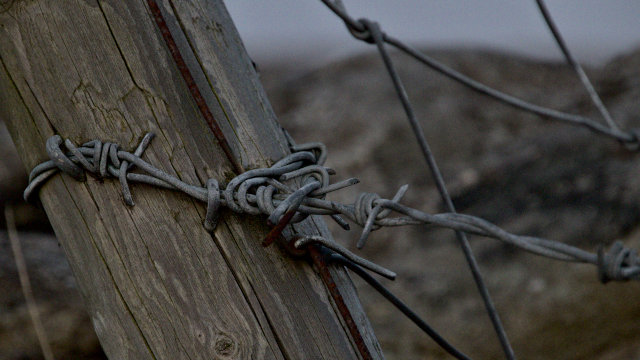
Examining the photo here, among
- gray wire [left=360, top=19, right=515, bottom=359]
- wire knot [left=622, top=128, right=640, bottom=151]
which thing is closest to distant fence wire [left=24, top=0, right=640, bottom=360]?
gray wire [left=360, top=19, right=515, bottom=359]

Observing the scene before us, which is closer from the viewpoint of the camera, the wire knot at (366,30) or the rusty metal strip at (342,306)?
the rusty metal strip at (342,306)

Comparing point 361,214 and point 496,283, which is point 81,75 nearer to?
point 361,214

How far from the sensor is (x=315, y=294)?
31.2 inches

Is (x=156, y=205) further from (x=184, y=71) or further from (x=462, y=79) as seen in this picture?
(x=462, y=79)

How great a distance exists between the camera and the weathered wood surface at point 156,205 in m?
0.77

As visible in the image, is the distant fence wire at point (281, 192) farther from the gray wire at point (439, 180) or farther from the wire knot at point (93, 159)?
the gray wire at point (439, 180)

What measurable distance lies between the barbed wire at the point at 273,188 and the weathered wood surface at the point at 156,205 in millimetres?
21

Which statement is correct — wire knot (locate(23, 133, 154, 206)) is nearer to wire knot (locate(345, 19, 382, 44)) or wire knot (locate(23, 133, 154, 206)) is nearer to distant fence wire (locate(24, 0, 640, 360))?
distant fence wire (locate(24, 0, 640, 360))

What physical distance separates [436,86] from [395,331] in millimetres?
1553

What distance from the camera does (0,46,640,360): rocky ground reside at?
2.63m

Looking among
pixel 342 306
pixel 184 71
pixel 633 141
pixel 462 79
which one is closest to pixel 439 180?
pixel 462 79

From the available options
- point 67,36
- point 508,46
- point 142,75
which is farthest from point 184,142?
point 508,46

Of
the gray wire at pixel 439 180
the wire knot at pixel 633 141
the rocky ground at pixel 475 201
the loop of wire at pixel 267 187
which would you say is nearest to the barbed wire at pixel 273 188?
the loop of wire at pixel 267 187

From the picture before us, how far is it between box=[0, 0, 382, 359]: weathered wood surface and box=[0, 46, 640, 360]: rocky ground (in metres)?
1.87
